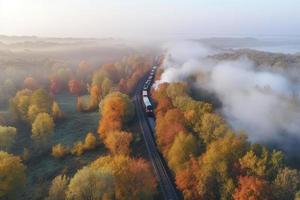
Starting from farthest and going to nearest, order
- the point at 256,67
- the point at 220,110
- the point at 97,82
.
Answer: the point at 256,67 → the point at 97,82 → the point at 220,110

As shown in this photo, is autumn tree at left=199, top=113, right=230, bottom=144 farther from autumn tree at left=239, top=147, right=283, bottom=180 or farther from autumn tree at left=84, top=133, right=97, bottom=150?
autumn tree at left=84, top=133, right=97, bottom=150

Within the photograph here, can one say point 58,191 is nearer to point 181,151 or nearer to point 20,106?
point 181,151

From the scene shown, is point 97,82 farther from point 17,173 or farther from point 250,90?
point 17,173

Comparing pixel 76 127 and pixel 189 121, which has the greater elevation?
pixel 189 121

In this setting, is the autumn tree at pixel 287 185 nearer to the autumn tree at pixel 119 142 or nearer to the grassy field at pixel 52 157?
the autumn tree at pixel 119 142

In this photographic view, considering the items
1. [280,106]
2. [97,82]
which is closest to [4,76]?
[97,82]

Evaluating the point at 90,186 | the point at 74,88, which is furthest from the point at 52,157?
the point at 74,88
